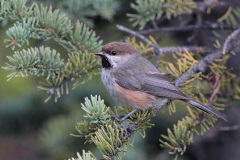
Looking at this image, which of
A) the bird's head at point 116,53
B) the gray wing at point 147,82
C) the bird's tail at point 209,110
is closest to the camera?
the bird's tail at point 209,110

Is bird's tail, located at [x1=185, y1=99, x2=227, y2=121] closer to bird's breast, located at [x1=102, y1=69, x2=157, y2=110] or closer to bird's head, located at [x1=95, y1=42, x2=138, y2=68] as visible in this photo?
bird's breast, located at [x1=102, y1=69, x2=157, y2=110]

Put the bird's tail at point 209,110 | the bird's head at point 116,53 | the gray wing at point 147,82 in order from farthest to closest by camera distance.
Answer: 1. the bird's head at point 116,53
2. the gray wing at point 147,82
3. the bird's tail at point 209,110

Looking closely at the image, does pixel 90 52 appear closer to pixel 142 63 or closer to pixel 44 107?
pixel 142 63

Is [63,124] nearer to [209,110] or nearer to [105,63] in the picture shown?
[105,63]

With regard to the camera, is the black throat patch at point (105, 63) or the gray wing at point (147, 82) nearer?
the gray wing at point (147, 82)

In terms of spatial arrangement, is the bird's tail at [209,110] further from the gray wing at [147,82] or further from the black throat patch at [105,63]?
the black throat patch at [105,63]

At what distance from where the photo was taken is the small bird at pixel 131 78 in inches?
146

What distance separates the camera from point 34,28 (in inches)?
129

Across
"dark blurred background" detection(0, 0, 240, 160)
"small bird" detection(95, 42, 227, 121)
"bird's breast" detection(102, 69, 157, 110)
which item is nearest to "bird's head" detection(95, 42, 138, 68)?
"small bird" detection(95, 42, 227, 121)

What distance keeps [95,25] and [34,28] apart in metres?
1.37

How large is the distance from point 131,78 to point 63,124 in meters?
0.78

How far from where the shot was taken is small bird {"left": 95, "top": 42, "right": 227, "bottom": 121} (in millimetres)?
3709

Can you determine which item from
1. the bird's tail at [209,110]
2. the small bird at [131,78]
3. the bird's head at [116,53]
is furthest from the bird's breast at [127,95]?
the bird's tail at [209,110]

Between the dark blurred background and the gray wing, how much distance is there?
209 mm
